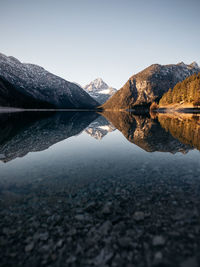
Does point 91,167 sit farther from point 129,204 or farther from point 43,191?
point 129,204

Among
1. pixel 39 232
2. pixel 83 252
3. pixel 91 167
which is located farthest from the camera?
pixel 91 167

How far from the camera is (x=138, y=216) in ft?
19.4

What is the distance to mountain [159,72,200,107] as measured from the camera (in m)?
102

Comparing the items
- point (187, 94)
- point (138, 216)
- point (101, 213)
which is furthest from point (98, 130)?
point (187, 94)

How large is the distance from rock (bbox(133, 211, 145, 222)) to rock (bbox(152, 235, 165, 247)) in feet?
3.05

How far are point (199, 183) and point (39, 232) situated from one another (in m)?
8.74

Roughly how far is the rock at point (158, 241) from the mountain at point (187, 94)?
115212 mm

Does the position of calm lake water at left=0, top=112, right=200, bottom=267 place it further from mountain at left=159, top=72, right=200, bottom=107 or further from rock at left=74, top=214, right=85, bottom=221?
mountain at left=159, top=72, right=200, bottom=107

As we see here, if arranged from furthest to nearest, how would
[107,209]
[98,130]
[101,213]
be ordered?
[98,130] < [107,209] < [101,213]

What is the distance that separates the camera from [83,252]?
4.45m

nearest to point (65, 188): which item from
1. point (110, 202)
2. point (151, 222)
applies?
point (110, 202)

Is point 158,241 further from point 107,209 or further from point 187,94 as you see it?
point 187,94

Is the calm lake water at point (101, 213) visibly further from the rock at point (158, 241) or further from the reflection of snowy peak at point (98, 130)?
the reflection of snowy peak at point (98, 130)

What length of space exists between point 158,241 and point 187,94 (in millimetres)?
131569
